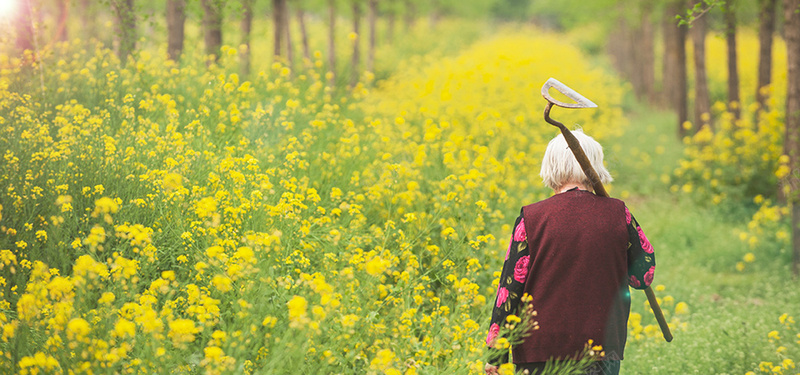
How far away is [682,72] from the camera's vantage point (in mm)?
14047

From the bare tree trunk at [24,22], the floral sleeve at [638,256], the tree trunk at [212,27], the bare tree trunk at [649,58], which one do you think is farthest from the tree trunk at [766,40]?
the bare tree trunk at [649,58]

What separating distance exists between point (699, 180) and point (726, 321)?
594 centimetres

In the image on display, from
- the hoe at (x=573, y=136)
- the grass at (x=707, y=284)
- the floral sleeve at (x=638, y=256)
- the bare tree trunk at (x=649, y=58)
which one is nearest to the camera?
the hoe at (x=573, y=136)

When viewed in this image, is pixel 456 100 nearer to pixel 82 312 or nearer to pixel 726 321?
pixel 726 321

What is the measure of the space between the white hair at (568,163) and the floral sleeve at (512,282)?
0.24m

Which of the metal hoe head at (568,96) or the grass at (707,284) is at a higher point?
the metal hoe head at (568,96)

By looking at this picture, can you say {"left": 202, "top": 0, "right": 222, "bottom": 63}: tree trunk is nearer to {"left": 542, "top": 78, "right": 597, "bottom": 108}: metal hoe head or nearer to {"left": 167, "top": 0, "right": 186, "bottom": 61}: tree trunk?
{"left": 167, "top": 0, "right": 186, "bottom": 61}: tree trunk

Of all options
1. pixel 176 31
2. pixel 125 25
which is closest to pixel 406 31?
pixel 176 31

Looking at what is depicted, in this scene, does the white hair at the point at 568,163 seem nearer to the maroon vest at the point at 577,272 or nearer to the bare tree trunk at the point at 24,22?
the maroon vest at the point at 577,272

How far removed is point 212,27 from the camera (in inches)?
355

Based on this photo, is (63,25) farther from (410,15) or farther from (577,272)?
(410,15)

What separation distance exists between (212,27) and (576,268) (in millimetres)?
7807

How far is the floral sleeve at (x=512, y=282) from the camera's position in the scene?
2.68m

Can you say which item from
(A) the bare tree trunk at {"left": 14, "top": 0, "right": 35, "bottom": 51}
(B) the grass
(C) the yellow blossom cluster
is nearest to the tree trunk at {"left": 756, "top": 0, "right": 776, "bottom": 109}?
(B) the grass
